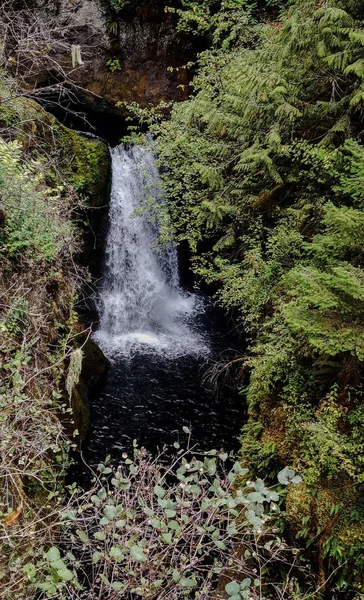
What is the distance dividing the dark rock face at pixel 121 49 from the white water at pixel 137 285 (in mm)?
2497

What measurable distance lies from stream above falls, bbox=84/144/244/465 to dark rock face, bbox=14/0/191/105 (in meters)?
2.59

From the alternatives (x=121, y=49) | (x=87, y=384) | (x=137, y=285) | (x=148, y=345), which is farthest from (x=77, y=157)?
(x=121, y=49)

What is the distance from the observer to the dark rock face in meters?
11.4

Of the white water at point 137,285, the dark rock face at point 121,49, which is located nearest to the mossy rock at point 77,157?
the white water at point 137,285

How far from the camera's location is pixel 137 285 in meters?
10.8

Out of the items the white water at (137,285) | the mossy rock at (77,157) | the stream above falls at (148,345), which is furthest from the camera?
the white water at (137,285)

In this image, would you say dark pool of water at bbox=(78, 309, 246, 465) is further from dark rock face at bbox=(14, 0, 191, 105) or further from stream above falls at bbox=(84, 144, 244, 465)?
dark rock face at bbox=(14, 0, 191, 105)

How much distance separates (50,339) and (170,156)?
15.1 feet

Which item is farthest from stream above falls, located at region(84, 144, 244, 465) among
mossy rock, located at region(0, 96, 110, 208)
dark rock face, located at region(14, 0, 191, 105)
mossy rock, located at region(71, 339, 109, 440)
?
dark rock face, located at region(14, 0, 191, 105)

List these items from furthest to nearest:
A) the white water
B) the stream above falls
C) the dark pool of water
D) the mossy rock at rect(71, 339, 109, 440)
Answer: the white water, the stream above falls, the dark pool of water, the mossy rock at rect(71, 339, 109, 440)

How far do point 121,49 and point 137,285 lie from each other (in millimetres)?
7542

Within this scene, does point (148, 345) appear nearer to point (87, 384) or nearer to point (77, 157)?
point (87, 384)

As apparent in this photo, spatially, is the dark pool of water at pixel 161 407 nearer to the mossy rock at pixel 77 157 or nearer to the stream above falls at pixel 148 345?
the stream above falls at pixel 148 345

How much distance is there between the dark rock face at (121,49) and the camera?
1139cm
